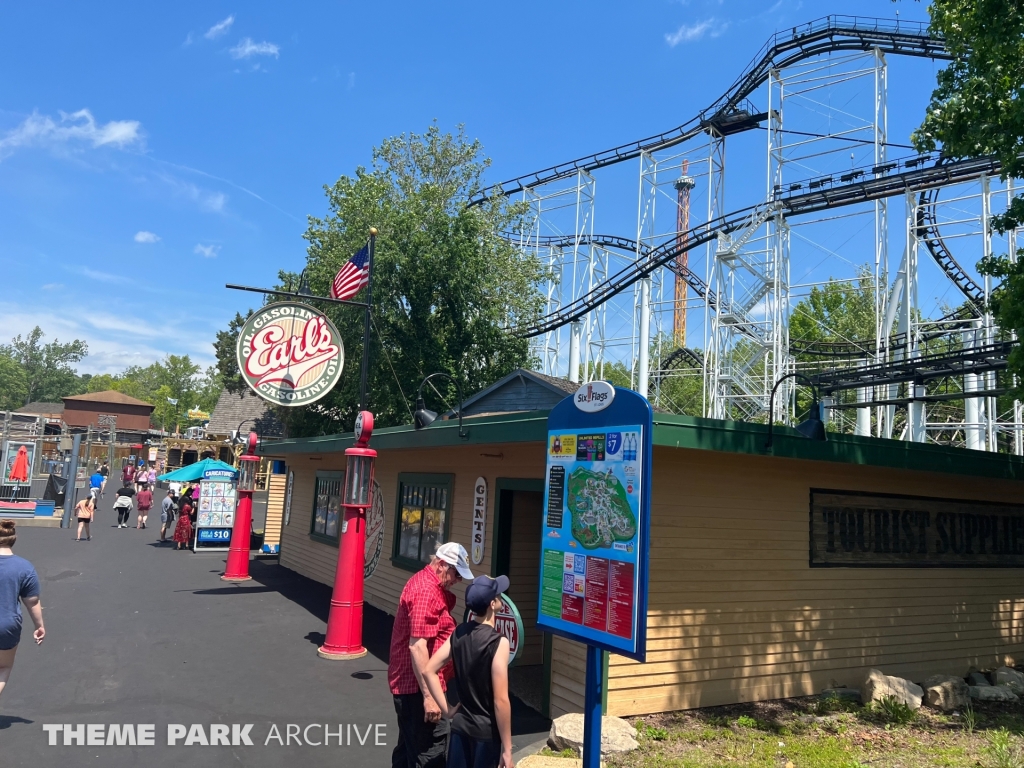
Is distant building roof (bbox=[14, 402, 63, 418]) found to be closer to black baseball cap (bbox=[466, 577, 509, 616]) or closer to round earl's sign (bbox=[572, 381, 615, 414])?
round earl's sign (bbox=[572, 381, 615, 414])

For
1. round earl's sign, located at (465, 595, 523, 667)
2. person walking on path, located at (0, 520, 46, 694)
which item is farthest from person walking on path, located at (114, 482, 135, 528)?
round earl's sign, located at (465, 595, 523, 667)

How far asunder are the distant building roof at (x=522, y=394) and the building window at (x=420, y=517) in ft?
8.43

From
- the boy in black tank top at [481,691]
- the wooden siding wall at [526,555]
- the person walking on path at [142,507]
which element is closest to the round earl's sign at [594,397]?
the boy in black tank top at [481,691]

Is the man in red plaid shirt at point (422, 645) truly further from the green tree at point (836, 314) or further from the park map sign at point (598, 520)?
the green tree at point (836, 314)

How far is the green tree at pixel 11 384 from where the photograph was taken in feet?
330

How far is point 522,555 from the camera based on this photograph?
8797 millimetres

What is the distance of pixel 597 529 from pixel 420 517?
256 inches

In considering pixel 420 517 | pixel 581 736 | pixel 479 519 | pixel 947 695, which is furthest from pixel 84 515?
pixel 947 695

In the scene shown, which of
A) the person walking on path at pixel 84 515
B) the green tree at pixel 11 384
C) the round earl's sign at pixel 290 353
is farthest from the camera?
the green tree at pixel 11 384

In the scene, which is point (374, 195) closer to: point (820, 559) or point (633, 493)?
point (820, 559)

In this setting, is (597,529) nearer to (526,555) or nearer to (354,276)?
(526,555)

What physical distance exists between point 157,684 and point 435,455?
166 inches

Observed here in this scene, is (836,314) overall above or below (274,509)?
above

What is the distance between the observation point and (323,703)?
22.8 feet
